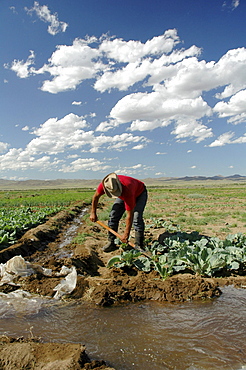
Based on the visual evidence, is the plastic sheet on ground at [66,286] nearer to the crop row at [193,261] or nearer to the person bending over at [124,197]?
the crop row at [193,261]

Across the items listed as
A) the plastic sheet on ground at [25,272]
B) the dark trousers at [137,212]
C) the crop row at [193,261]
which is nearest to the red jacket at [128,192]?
the dark trousers at [137,212]

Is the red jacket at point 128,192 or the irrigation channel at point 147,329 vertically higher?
the red jacket at point 128,192

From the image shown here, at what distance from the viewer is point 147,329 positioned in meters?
2.93

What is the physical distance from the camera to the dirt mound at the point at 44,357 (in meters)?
2.13

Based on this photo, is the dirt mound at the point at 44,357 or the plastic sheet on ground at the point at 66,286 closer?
the dirt mound at the point at 44,357

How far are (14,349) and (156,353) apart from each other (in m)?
1.31

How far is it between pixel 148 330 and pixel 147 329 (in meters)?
0.03

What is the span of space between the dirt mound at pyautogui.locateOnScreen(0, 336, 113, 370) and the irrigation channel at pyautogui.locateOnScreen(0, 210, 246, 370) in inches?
10.6

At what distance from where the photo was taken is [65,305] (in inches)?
140

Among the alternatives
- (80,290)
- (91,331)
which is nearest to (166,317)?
(91,331)

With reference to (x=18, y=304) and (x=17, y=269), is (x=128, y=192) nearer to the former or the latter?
(x=17, y=269)

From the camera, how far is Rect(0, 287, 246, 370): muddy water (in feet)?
7.89

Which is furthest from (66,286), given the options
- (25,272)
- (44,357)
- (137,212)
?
(137,212)

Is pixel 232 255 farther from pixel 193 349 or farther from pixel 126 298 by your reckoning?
pixel 193 349
